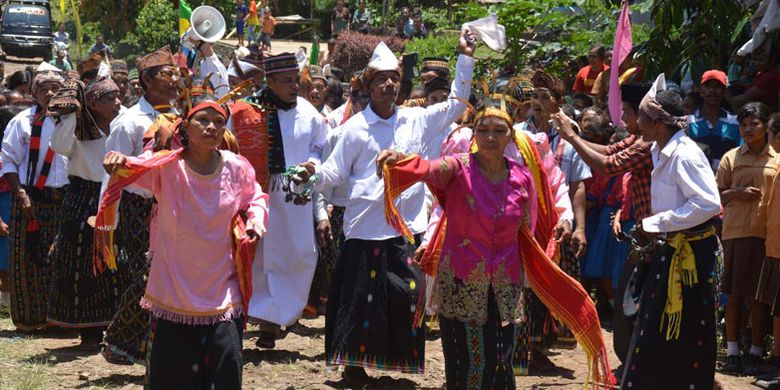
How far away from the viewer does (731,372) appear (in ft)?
27.3

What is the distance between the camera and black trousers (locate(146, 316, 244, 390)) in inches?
215

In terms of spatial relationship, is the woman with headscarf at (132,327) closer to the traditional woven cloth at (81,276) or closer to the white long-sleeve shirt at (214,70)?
the traditional woven cloth at (81,276)

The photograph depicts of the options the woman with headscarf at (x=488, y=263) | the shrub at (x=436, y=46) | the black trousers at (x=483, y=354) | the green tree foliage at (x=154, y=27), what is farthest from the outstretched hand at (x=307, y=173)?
the green tree foliage at (x=154, y=27)

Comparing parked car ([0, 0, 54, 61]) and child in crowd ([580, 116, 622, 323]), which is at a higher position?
parked car ([0, 0, 54, 61])

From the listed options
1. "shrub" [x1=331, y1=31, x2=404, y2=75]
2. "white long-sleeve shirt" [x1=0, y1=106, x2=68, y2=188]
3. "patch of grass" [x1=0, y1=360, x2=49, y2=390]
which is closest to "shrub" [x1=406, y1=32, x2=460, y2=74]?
"shrub" [x1=331, y1=31, x2=404, y2=75]

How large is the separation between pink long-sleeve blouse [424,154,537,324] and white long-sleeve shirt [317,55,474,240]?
5.20ft

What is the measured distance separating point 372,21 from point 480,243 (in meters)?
30.6

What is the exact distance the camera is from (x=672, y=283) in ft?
21.0

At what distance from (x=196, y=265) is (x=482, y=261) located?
1.49 meters

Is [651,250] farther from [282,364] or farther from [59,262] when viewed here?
[59,262]

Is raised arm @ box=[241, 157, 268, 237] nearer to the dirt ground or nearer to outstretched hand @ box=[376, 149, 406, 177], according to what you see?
outstretched hand @ box=[376, 149, 406, 177]

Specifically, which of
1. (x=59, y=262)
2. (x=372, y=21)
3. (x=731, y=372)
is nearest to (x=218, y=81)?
(x=59, y=262)

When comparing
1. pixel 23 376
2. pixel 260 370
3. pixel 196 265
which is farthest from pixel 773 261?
pixel 23 376

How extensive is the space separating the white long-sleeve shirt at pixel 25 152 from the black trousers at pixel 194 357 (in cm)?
→ 388
